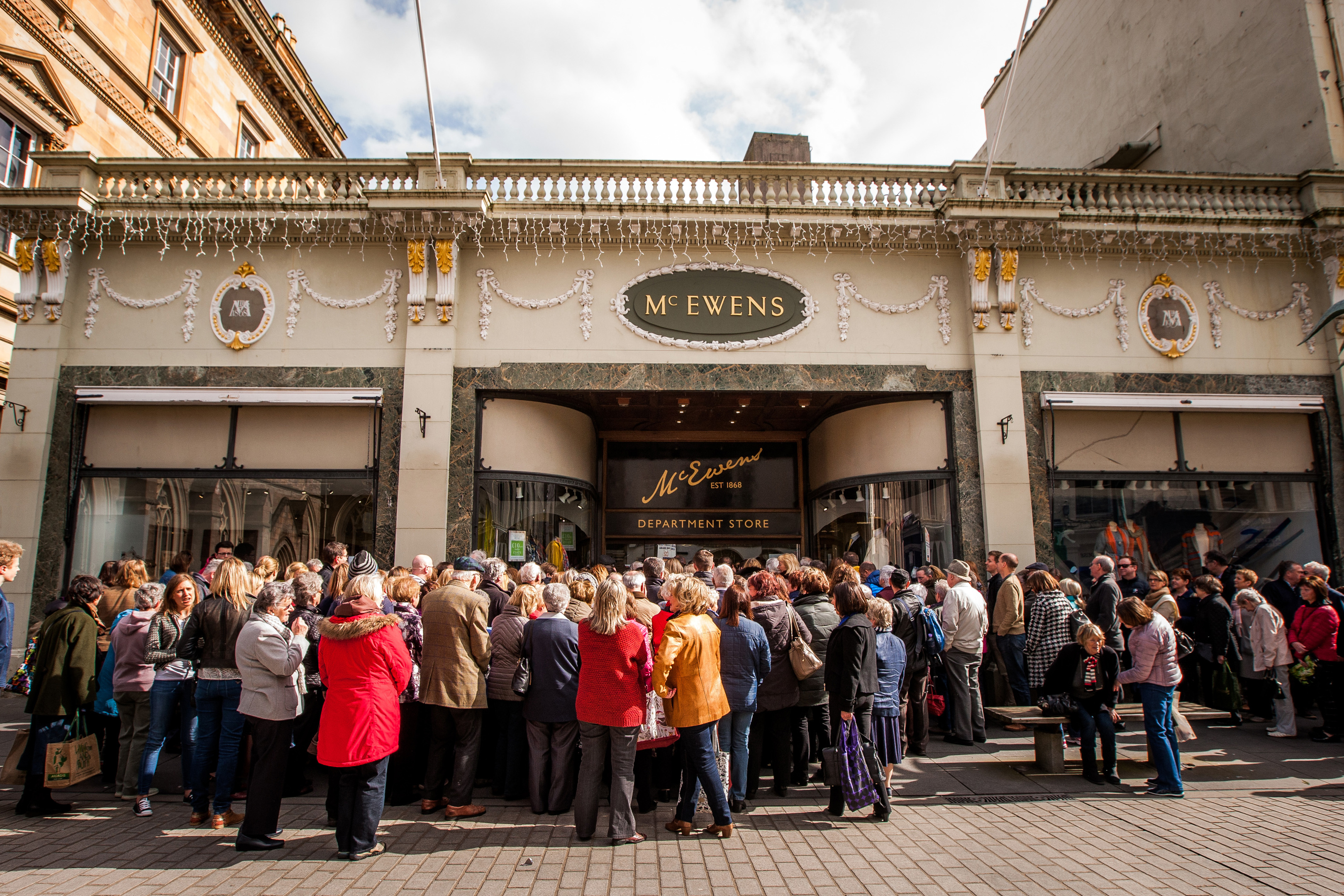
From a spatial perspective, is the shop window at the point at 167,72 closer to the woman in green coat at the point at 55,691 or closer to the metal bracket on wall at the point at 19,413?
the metal bracket on wall at the point at 19,413

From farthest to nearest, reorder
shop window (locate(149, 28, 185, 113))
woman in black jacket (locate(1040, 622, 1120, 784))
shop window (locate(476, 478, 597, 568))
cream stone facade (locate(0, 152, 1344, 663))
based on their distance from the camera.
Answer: shop window (locate(149, 28, 185, 113))
shop window (locate(476, 478, 597, 568))
cream stone facade (locate(0, 152, 1344, 663))
woman in black jacket (locate(1040, 622, 1120, 784))

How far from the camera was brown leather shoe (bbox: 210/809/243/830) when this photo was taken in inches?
204

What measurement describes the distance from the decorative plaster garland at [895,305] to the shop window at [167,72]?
15.1 metres

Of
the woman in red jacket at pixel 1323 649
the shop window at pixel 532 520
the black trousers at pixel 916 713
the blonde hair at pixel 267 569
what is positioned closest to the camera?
the blonde hair at pixel 267 569

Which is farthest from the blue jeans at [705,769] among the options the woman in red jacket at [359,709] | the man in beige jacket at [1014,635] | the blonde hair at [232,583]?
the man in beige jacket at [1014,635]

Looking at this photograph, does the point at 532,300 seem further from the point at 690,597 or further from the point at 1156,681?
the point at 1156,681

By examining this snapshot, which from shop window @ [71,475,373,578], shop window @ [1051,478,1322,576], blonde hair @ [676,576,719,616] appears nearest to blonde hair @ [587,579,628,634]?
blonde hair @ [676,576,719,616]

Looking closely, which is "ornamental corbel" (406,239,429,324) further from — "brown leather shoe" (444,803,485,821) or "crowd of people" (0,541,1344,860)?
"brown leather shoe" (444,803,485,821)

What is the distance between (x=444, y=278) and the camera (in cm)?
1127

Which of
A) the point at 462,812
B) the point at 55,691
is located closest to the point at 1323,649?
the point at 462,812

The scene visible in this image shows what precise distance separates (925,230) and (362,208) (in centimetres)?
875

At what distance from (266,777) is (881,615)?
4.63 metres

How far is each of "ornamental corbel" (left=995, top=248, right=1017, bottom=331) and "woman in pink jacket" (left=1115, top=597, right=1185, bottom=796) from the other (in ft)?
21.4

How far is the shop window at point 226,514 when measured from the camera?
11.1 m
